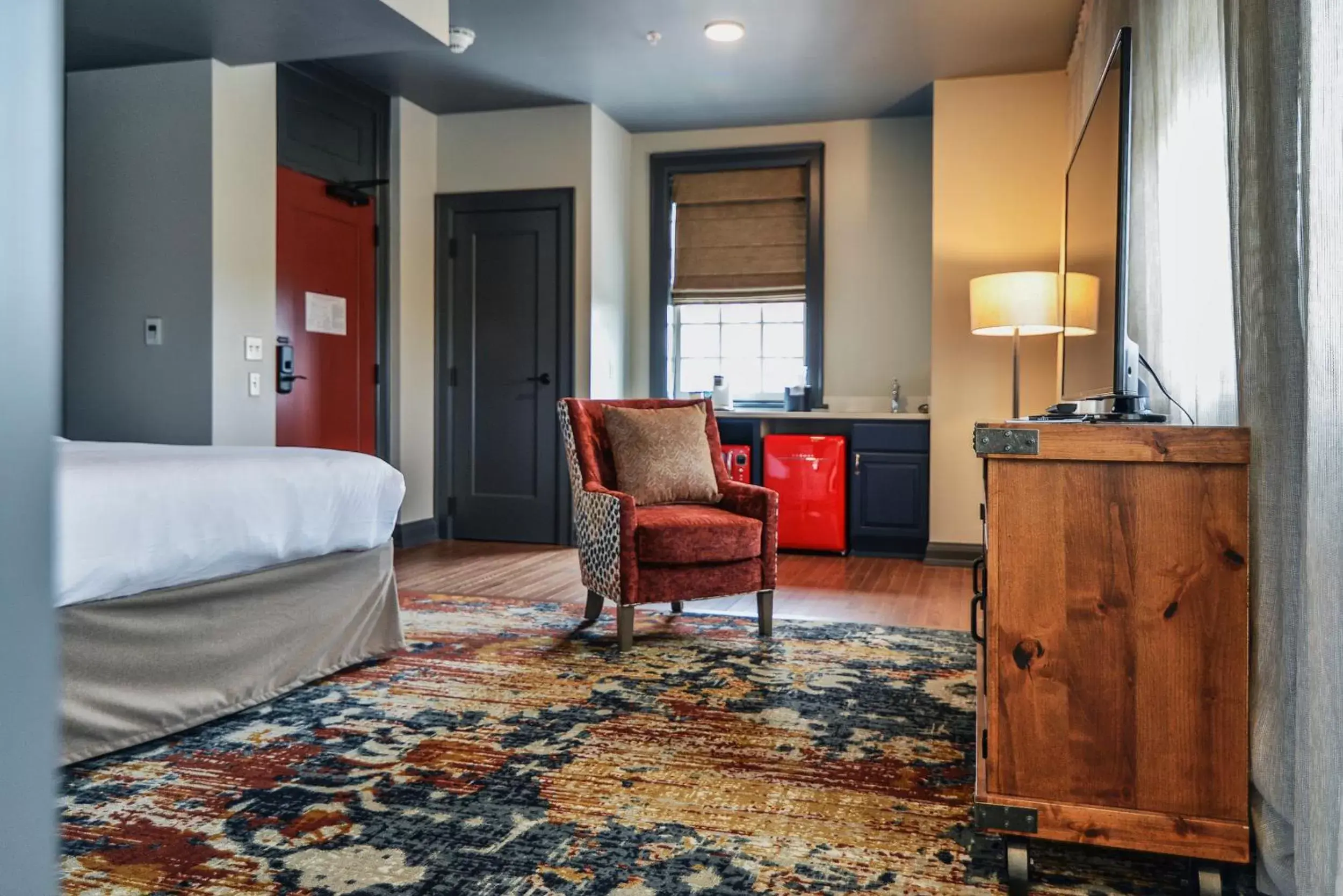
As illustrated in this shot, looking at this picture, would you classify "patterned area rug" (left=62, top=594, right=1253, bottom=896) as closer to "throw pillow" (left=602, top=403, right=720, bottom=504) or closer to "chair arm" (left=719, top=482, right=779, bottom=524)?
"chair arm" (left=719, top=482, right=779, bottom=524)

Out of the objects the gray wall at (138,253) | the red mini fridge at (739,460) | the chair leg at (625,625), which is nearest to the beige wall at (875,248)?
the red mini fridge at (739,460)

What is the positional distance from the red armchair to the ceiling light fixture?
6.87ft

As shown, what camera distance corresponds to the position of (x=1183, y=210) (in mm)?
2270

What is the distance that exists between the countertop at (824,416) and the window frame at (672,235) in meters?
0.37

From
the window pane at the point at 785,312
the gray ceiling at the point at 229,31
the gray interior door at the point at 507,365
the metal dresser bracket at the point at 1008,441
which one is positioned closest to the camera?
the metal dresser bracket at the point at 1008,441

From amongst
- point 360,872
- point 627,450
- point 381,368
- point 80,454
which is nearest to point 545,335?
point 381,368

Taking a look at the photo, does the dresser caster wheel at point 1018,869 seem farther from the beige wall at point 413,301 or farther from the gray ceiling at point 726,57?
the beige wall at point 413,301

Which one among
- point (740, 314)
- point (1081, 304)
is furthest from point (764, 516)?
point (740, 314)

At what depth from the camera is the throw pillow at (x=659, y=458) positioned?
3.68 metres

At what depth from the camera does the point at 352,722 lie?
8.25 ft

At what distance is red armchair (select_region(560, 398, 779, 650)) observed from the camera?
3.29 m

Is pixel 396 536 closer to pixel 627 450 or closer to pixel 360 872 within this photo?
pixel 627 450

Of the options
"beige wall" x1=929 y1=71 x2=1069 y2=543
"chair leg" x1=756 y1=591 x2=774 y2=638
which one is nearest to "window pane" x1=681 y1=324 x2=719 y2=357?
"beige wall" x1=929 y1=71 x2=1069 y2=543

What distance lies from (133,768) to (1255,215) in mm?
2556
